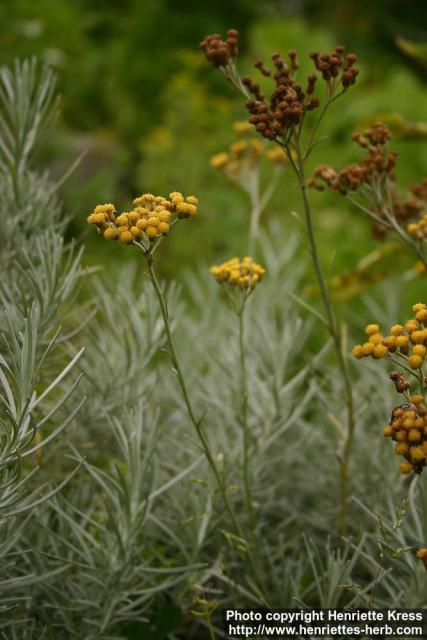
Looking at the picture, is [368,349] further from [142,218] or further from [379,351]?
[142,218]

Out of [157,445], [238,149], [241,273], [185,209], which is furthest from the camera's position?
[238,149]

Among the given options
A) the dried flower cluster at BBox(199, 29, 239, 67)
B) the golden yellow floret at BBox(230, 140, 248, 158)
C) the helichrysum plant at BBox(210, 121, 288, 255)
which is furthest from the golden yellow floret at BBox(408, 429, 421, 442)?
the golden yellow floret at BBox(230, 140, 248, 158)

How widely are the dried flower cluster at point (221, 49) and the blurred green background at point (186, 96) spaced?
1285 mm

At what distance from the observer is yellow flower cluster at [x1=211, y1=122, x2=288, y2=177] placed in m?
1.45

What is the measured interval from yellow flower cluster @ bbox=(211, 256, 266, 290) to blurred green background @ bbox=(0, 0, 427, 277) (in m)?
1.18

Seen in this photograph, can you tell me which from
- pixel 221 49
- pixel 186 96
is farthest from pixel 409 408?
pixel 186 96

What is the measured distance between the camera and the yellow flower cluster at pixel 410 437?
764 millimetres

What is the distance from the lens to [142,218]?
0.88m

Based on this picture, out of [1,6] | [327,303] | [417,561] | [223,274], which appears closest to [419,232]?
[327,303]

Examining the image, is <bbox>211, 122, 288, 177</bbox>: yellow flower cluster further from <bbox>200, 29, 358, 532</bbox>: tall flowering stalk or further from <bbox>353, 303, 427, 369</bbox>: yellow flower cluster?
<bbox>353, 303, 427, 369</bbox>: yellow flower cluster

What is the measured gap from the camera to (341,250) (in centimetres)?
232

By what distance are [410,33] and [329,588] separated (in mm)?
5416

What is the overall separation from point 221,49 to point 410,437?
23.8 inches

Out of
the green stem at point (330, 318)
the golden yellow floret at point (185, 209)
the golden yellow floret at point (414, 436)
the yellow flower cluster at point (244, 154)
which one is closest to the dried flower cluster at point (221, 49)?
the green stem at point (330, 318)
